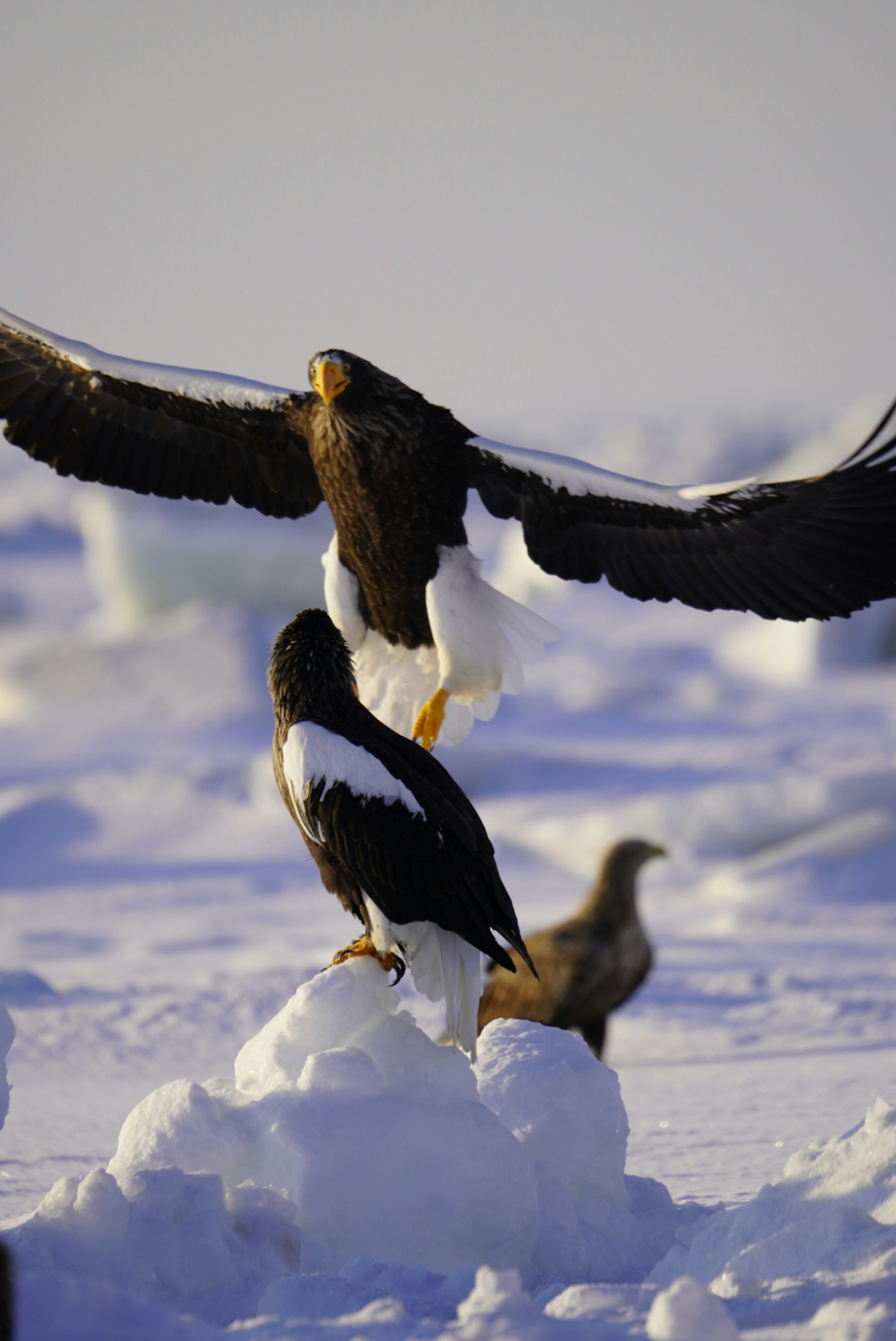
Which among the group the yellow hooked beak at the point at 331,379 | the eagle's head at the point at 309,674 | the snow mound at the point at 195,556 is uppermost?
the snow mound at the point at 195,556

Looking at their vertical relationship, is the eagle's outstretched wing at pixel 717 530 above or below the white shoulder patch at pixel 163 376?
below

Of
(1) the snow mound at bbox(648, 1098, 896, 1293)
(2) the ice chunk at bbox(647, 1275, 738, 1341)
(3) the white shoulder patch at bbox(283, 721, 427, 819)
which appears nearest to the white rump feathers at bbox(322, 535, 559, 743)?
(3) the white shoulder patch at bbox(283, 721, 427, 819)

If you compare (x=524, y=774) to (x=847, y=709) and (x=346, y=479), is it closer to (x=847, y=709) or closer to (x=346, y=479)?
(x=847, y=709)

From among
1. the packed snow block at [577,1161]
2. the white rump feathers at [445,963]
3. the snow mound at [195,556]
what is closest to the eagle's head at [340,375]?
the white rump feathers at [445,963]

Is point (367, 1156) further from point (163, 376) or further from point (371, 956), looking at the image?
point (163, 376)

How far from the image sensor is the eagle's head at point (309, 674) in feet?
8.57

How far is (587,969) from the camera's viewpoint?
14.6ft

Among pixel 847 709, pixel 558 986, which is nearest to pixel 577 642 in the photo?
pixel 847 709

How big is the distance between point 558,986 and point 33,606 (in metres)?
13.7

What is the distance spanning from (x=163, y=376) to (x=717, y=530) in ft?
4.79

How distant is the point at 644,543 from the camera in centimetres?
341

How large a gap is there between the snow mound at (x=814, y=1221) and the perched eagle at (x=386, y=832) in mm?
547

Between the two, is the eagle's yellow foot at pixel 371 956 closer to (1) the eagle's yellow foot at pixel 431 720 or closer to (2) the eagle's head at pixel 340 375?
(1) the eagle's yellow foot at pixel 431 720

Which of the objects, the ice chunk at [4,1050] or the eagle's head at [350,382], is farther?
the eagle's head at [350,382]
